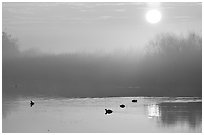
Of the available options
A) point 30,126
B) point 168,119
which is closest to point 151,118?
point 168,119

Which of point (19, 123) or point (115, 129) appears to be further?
point (19, 123)

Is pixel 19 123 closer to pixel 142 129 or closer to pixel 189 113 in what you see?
pixel 142 129

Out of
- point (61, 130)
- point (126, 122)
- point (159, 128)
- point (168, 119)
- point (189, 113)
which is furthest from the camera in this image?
point (189, 113)

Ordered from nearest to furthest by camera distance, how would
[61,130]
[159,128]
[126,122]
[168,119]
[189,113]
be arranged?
[61,130] < [159,128] < [126,122] < [168,119] < [189,113]

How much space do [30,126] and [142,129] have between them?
11250mm

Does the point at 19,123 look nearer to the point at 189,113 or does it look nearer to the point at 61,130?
the point at 61,130

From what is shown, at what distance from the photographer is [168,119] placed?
43.5 meters

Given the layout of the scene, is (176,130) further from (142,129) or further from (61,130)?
(61,130)

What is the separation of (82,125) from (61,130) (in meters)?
3.63

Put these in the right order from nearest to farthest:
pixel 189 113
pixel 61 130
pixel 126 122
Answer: pixel 61 130, pixel 126 122, pixel 189 113

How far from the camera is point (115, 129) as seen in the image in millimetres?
35594

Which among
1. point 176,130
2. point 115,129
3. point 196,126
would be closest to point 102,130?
point 115,129

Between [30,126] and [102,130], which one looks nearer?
[102,130]

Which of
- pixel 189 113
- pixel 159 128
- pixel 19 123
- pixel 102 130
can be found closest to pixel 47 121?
pixel 19 123
